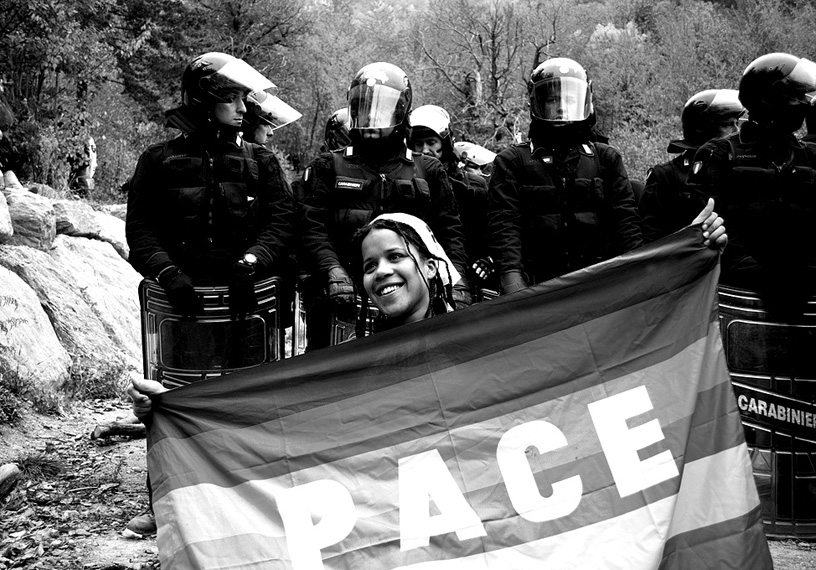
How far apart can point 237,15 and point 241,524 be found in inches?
1729

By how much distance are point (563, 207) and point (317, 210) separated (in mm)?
1528

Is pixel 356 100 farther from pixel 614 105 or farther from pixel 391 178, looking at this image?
pixel 614 105

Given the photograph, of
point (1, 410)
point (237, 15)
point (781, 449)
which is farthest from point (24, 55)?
point (237, 15)

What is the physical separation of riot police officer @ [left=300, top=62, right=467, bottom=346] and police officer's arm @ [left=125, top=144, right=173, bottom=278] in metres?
0.90

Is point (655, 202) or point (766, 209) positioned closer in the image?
point (766, 209)

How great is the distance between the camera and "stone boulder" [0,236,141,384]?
1048 centimetres

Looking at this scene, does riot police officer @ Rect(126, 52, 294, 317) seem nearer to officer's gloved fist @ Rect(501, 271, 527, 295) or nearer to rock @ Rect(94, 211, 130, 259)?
officer's gloved fist @ Rect(501, 271, 527, 295)

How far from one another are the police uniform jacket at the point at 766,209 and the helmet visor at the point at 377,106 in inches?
78.1

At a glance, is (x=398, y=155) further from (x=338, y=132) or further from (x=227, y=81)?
(x=338, y=132)

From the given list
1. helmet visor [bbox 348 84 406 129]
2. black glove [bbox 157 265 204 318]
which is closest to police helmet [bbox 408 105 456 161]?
helmet visor [bbox 348 84 406 129]

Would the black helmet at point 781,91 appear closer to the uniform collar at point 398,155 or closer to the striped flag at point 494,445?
the uniform collar at point 398,155

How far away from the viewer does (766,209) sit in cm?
600

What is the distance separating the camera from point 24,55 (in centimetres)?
1675

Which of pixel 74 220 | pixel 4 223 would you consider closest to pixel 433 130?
pixel 4 223
